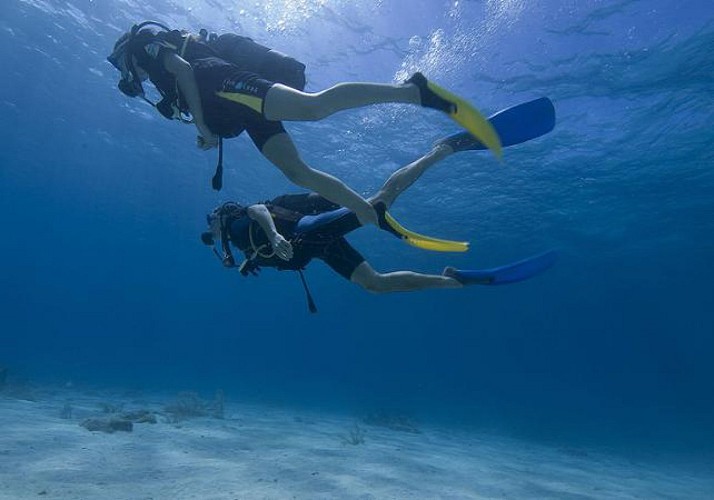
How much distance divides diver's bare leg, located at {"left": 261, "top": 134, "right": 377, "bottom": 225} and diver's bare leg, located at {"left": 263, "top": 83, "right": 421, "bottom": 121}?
1.46 ft

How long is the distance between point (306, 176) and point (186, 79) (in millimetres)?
1593

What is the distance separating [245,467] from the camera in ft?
26.4

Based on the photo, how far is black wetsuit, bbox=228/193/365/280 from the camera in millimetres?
5773

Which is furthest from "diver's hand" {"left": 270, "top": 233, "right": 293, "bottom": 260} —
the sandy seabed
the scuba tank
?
the sandy seabed

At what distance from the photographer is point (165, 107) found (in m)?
5.14

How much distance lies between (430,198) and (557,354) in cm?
9514

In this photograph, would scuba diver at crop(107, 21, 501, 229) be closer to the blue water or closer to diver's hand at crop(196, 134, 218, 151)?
diver's hand at crop(196, 134, 218, 151)

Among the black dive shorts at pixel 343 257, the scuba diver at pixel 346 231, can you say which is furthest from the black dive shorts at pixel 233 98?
the black dive shorts at pixel 343 257

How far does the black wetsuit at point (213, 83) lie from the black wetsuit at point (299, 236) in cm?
127

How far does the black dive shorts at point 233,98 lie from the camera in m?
4.40

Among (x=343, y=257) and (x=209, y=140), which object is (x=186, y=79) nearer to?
(x=209, y=140)

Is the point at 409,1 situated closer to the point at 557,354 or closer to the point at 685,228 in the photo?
the point at 685,228

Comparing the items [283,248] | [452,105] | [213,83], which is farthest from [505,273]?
[213,83]

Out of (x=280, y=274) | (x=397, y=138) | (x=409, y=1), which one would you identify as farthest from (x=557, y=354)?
(x=409, y=1)
